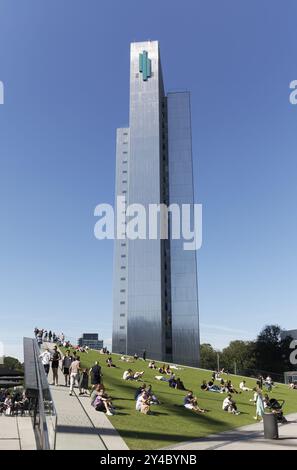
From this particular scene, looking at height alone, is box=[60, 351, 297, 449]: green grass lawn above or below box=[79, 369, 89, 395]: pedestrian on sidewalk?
below

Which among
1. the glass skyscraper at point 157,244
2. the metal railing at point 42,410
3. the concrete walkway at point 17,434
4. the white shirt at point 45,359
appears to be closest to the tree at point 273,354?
the glass skyscraper at point 157,244

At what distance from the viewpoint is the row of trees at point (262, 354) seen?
9031cm

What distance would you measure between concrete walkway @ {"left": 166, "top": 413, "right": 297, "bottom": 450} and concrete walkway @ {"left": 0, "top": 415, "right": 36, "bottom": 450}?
381 centimetres

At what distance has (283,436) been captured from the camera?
1562cm

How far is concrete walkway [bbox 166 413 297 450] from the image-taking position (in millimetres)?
12719

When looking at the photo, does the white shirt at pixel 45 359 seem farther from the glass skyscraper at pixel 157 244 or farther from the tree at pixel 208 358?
the tree at pixel 208 358

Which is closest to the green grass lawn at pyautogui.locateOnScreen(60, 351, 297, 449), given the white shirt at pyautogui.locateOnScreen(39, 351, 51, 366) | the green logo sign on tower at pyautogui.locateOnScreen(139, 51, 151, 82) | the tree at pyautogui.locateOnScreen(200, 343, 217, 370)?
the white shirt at pyautogui.locateOnScreen(39, 351, 51, 366)

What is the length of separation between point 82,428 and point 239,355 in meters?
93.9

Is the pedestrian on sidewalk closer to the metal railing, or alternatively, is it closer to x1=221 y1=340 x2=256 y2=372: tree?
the metal railing

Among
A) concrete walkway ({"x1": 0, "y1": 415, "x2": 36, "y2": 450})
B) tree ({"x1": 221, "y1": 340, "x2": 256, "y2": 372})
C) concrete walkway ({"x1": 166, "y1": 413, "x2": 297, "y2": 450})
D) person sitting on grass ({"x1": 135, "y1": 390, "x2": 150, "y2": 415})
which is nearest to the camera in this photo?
concrete walkway ({"x1": 0, "y1": 415, "x2": 36, "y2": 450})

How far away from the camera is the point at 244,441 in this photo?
46.0 feet

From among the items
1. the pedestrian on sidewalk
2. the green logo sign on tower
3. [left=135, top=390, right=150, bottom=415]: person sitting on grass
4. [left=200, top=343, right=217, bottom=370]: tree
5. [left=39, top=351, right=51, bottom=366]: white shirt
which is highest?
the green logo sign on tower

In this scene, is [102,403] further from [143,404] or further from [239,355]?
[239,355]
